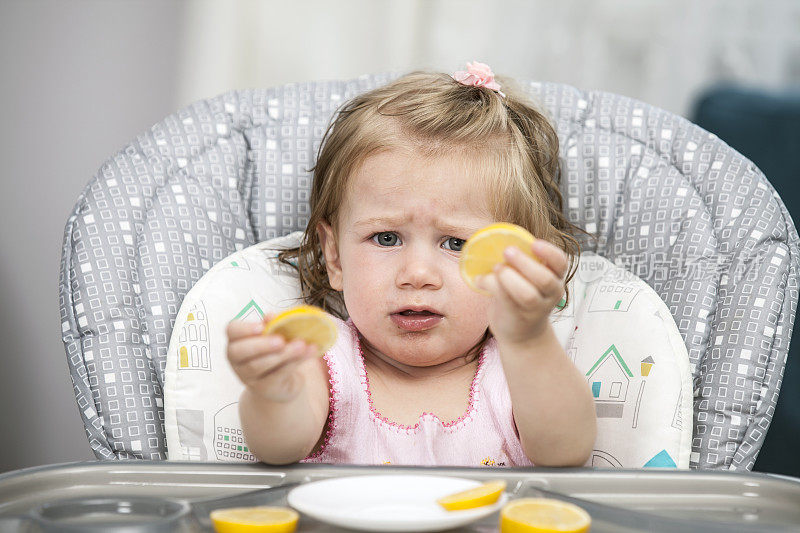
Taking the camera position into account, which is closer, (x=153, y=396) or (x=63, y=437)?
(x=153, y=396)

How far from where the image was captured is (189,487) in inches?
26.1

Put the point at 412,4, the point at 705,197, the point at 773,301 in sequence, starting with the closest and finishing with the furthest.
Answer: the point at 773,301 < the point at 705,197 < the point at 412,4

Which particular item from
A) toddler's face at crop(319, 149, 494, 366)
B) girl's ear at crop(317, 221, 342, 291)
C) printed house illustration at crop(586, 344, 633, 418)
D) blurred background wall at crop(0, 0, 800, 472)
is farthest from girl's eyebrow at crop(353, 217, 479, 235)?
blurred background wall at crop(0, 0, 800, 472)

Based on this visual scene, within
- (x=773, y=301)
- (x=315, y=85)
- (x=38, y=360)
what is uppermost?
(x=315, y=85)

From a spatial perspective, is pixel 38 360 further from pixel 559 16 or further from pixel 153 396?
pixel 559 16

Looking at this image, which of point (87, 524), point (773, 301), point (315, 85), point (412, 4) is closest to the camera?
point (87, 524)

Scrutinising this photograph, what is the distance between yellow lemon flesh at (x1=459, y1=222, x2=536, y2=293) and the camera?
65 centimetres

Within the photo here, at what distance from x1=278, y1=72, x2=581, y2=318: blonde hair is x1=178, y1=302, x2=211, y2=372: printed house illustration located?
155mm

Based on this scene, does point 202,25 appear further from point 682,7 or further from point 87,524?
point 87,524

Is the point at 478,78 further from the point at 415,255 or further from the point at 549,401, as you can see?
the point at 549,401

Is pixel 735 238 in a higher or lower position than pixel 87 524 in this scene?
higher

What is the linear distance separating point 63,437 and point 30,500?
3.74 ft

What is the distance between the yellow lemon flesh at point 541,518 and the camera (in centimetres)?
54

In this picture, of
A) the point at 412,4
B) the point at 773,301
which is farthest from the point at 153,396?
the point at 412,4
